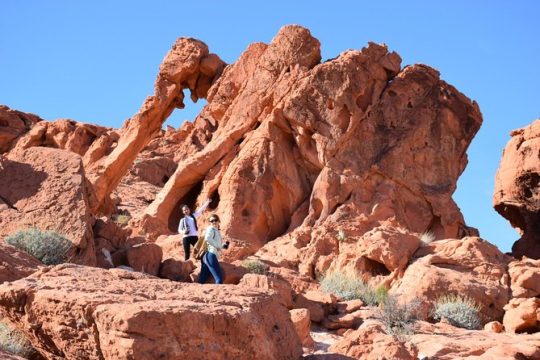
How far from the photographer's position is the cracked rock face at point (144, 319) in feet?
21.5

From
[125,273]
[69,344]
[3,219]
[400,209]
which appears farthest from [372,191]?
[69,344]

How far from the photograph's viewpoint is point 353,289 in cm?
1470

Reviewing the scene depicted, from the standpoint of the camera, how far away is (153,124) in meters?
24.9

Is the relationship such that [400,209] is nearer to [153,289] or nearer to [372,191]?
[372,191]

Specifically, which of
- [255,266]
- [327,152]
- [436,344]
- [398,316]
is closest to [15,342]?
[436,344]

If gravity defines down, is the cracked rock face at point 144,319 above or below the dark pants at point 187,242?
below

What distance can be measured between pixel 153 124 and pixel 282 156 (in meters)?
5.56

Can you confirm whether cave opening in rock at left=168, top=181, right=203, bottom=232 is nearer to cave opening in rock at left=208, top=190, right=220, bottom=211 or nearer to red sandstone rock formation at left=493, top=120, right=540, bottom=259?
cave opening in rock at left=208, top=190, right=220, bottom=211

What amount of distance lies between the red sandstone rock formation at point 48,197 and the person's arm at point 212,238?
193cm

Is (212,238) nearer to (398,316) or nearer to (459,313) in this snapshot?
(398,316)

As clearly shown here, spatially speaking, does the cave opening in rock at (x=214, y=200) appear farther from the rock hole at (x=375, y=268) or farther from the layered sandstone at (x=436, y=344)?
the layered sandstone at (x=436, y=344)

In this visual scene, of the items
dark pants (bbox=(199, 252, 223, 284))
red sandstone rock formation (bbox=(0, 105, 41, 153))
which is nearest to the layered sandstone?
dark pants (bbox=(199, 252, 223, 284))

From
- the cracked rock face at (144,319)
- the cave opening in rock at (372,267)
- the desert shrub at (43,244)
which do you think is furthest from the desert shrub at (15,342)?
the cave opening in rock at (372,267)

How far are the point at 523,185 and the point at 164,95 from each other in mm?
10361
